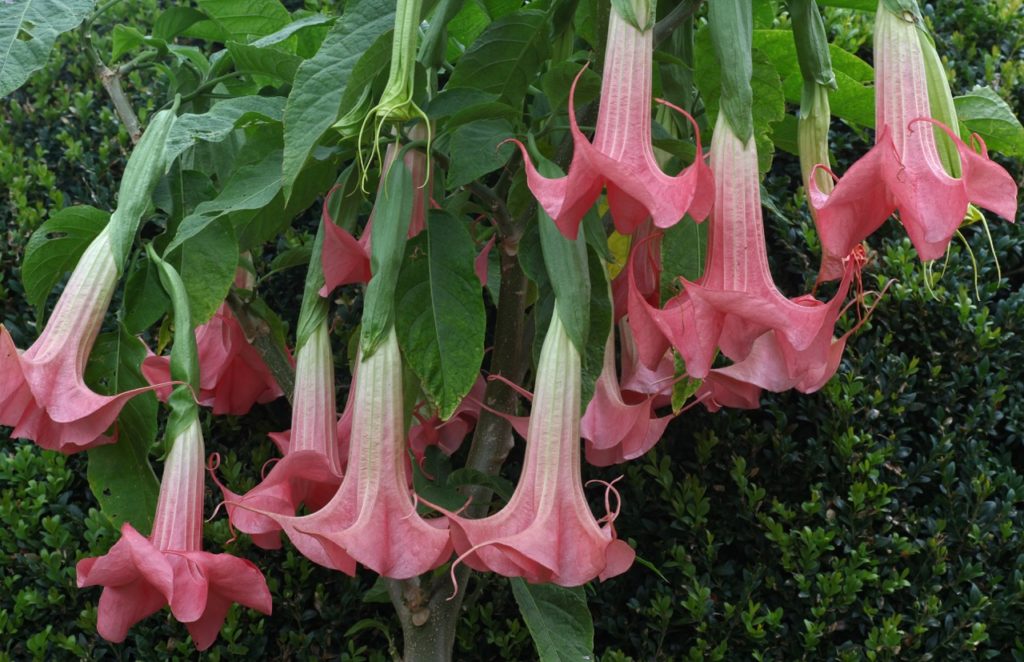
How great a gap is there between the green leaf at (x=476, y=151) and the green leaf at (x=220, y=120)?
0.50 feet

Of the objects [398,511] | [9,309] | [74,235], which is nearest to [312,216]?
[9,309]

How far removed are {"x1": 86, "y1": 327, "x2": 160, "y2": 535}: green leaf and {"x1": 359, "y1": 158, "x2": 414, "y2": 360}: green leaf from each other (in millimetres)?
264

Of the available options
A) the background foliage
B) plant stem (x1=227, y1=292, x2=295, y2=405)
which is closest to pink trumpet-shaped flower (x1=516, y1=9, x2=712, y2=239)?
plant stem (x1=227, y1=292, x2=295, y2=405)

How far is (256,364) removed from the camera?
114cm

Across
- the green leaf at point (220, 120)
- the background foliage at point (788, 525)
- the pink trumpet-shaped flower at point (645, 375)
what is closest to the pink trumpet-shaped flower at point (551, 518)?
the pink trumpet-shaped flower at point (645, 375)

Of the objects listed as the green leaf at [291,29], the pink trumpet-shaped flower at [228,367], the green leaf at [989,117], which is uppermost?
the green leaf at [291,29]

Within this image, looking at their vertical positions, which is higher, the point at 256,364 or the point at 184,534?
the point at 184,534

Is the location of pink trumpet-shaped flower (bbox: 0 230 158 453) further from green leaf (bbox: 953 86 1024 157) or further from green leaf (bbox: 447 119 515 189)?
green leaf (bbox: 953 86 1024 157)

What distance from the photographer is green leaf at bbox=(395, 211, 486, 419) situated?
0.78m

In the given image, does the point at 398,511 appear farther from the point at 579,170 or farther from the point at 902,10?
the point at 902,10

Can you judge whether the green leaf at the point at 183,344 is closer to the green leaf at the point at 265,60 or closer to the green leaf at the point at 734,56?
the green leaf at the point at 265,60

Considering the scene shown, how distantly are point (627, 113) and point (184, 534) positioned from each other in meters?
0.47

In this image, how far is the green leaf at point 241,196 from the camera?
0.84 metres

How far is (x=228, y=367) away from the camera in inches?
44.4
